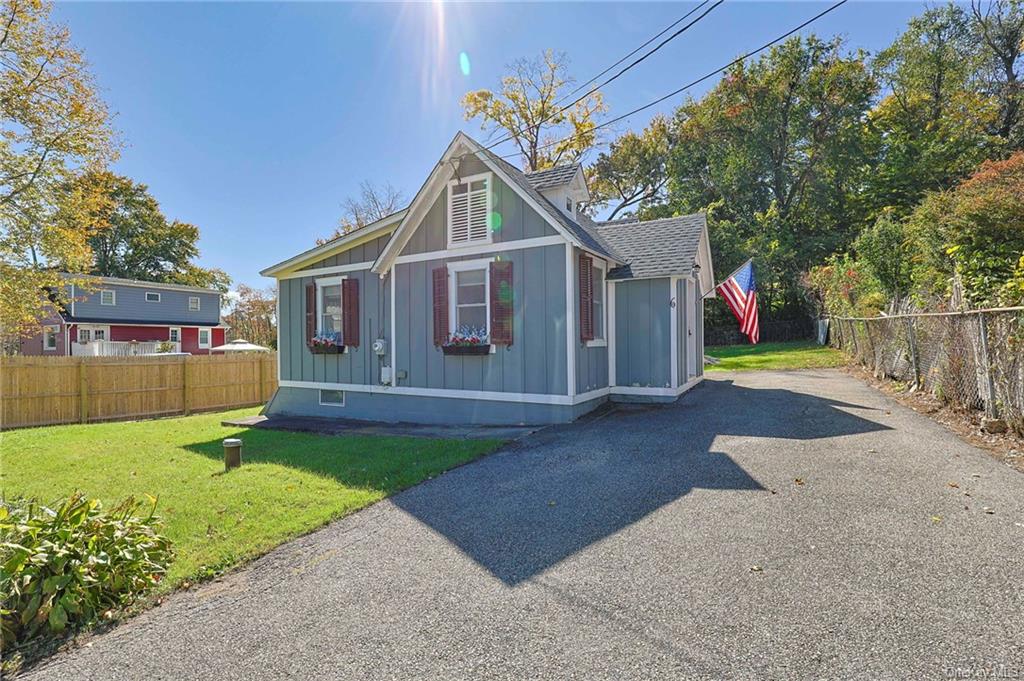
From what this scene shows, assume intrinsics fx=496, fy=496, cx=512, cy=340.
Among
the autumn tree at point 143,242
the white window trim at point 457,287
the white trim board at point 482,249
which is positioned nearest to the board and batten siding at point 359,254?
the white trim board at point 482,249

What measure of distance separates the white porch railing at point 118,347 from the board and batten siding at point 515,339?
22124mm

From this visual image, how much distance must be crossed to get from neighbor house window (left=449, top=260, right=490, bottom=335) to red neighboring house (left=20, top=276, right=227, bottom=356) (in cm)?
2317

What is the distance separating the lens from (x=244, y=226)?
24.9 m

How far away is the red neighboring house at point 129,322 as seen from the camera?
990 inches

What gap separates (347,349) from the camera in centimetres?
1051

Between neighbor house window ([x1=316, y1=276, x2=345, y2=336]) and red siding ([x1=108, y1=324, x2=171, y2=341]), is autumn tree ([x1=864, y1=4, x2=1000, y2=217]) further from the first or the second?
red siding ([x1=108, y1=324, x2=171, y2=341])

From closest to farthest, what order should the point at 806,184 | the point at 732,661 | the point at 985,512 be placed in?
1. the point at 732,661
2. the point at 985,512
3. the point at 806,184

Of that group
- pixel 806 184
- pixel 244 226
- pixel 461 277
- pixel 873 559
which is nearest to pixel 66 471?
pixel 461 277

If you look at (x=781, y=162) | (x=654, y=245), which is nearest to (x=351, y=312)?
(x=654, y=245)

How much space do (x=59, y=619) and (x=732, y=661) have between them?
3.59 metres

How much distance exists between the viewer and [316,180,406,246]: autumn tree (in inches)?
1083

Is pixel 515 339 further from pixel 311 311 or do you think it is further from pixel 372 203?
pixel 372 203

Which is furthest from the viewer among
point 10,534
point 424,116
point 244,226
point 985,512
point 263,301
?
point 263,301

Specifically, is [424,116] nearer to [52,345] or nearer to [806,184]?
[806,184]
